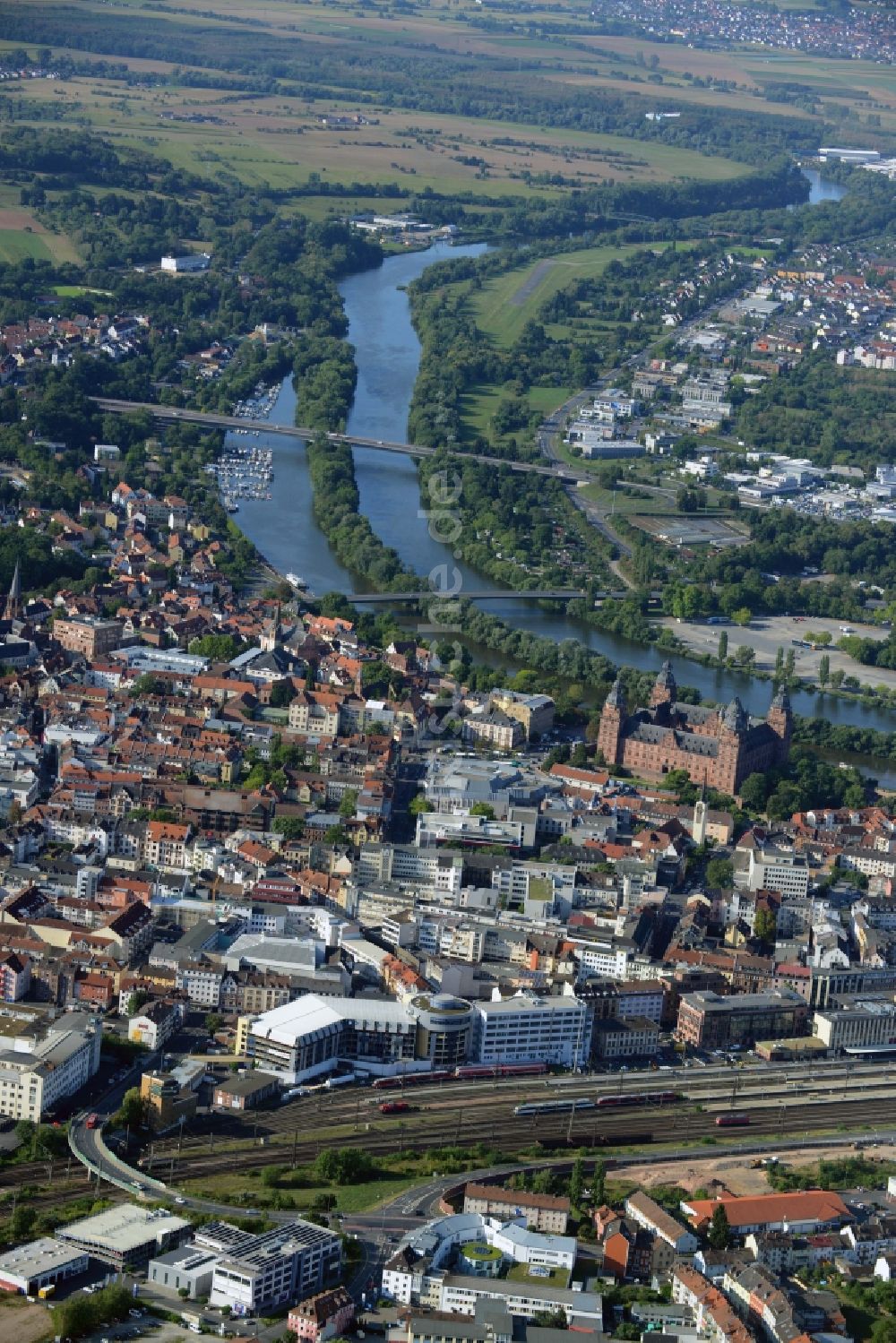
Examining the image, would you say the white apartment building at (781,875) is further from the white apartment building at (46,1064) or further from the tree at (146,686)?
the white apartment building at (46,1064)

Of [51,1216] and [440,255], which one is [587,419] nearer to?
[440,255]

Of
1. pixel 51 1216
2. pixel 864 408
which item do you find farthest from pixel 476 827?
pixel 864 408

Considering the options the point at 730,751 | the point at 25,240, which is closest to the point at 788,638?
the point at 730,751

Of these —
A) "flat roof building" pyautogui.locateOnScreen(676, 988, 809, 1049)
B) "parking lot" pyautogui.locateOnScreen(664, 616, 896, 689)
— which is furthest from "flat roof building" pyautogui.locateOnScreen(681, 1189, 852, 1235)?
"parking lot" pyautogui.locateOnScreen(664, 616, 896, 689)

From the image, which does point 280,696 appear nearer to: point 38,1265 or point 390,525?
point 390,525

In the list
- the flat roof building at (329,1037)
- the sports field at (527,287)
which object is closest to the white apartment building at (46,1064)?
the flat roof building at (329,1037)

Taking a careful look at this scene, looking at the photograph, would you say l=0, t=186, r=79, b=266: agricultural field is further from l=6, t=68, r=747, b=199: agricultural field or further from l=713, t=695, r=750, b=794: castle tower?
l=713, t=695, r=750, b=794: castle tower
